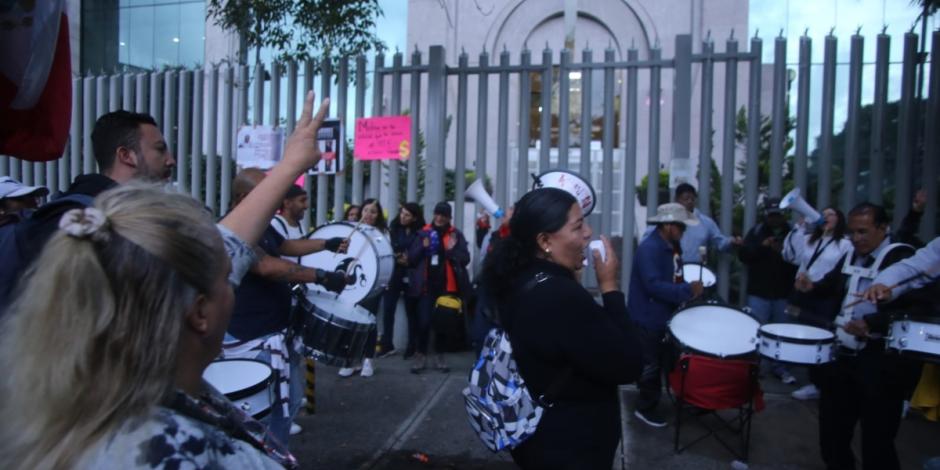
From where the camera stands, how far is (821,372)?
14.4 ft

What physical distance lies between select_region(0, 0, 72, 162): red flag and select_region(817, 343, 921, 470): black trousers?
413cm

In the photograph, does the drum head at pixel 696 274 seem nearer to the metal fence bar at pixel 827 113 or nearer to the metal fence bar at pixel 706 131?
the metal fence bar at pixel 706 131

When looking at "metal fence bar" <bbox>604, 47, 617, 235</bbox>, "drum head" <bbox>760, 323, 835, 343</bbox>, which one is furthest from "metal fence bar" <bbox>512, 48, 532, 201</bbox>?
"drum head" <bbox>760, 323, 835, 343</bbox>

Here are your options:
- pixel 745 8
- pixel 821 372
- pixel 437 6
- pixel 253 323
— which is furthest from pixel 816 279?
pixel 437 6

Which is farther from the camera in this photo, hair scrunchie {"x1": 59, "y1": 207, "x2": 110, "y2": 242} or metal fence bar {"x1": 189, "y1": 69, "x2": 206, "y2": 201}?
metal fence bar {"x1": 189, "y1": 69, "x2": 206, "y2": 201}

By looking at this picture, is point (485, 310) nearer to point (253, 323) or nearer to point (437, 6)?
point (253, 323)

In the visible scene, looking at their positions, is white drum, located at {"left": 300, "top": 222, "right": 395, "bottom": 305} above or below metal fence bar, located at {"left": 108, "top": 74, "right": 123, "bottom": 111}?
below

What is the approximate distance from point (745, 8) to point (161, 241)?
15419 mm

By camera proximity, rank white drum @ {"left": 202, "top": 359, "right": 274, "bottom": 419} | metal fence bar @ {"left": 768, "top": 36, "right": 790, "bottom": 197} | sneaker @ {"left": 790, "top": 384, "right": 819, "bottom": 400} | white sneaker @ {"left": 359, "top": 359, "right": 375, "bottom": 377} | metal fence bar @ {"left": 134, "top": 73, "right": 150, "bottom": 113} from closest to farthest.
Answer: white drum @ {"left": 202, "top": 359, "right": 274, "bottom": 419}, sneaker @ {"left": 790, "top": 384, "right": 819, "bottom": 400}, metal fence bar @ {"left": 768, "top": 36, "right": 790, "bottom": 197}, white sneaker @ {"left": 359, "top": 359, "right": 375, "bottom": 377}, metal fence bar @ {"left": 134, "top": 73, "right": 150, "bottom": 113}

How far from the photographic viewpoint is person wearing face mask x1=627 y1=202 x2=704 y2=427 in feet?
17.9

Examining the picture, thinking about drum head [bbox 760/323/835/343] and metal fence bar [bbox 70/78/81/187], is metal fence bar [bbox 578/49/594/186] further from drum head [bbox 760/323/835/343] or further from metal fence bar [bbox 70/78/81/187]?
metal fence bar [bbox 70/78/81/187]

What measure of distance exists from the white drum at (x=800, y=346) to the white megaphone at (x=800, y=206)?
2.08 metres

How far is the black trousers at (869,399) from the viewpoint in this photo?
3.94 metres

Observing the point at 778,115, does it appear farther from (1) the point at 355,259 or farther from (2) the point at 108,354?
(2) the point at 108,354
